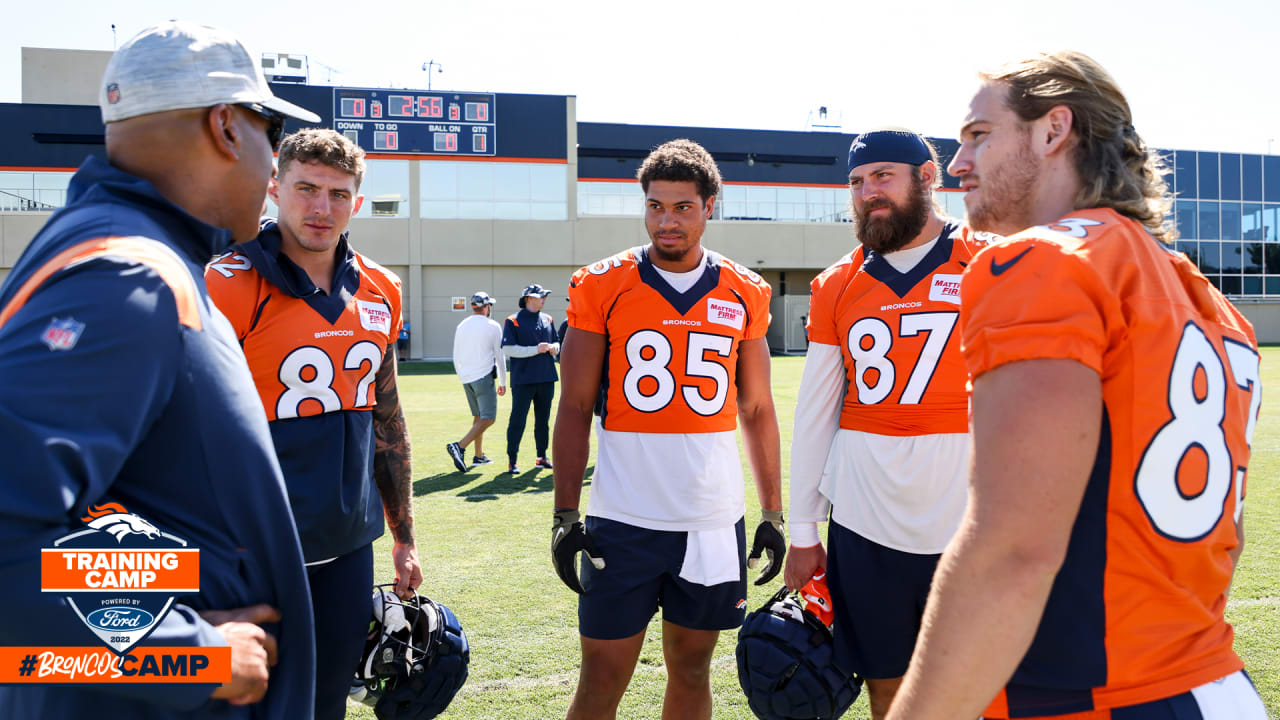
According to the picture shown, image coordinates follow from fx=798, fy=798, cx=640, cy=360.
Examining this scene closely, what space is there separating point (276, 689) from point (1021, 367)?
1426 mm

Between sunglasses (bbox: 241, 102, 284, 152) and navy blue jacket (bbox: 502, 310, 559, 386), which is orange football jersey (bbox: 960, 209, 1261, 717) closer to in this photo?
sunglasses (bbox: 241, 102, 284, 152)

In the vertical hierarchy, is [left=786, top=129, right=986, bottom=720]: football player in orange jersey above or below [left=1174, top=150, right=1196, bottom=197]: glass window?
below

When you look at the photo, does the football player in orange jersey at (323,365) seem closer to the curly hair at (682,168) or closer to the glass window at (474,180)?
the curly hair at (682,168)

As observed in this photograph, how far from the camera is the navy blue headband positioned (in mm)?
3148

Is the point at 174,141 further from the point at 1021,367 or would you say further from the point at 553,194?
the point at 553,194

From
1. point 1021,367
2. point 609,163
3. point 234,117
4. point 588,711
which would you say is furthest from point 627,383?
point 609,163

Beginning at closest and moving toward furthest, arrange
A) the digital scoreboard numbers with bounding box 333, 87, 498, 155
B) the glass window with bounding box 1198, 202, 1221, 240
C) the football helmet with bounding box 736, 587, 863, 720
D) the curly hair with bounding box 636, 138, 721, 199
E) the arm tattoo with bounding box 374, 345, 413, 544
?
the football helmet with bounding box 736, 587, 863, 720
the arm tattoo with bounding box 374, 345, 413, 544
the curly hair with bounding box 636, 138, 721, 199
the digital scoreboard numbers with bounding box 333, 87, 498, 155
the glass window with bounding box 1198, 202, 1221, 240

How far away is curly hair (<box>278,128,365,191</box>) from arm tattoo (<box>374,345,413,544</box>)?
2.44 feet

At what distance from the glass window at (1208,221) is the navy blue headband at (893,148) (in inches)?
1774

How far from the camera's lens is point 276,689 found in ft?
4.87

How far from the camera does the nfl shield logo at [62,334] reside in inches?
46.6

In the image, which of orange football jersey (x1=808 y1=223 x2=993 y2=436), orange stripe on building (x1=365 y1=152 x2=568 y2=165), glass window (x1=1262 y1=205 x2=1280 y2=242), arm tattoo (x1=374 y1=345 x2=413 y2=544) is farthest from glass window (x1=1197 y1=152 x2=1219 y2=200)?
arm tattoo (x1=374 y1=345 x2=413 y2=544)

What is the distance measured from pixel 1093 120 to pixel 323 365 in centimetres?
244

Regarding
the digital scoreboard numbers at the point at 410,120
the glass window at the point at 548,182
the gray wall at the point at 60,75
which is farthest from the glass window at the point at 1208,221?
the gray wall at the point at 60,75
